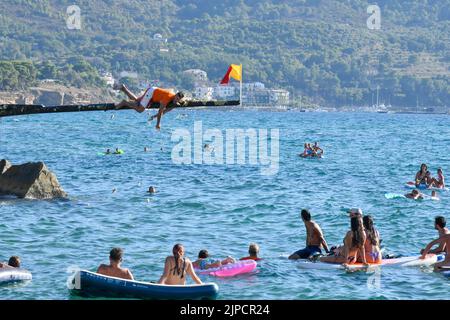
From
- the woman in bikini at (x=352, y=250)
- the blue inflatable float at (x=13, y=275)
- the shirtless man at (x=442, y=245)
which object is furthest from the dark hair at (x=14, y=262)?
the shirtless man at (x=442, y=245)

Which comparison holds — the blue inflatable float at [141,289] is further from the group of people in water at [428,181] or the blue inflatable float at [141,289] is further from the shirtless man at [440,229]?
the group of people in water at [428,181]

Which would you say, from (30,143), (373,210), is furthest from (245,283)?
(30,143)

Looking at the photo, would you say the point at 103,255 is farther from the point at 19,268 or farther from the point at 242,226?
the point at 242,226

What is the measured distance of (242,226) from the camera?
30.8 meters

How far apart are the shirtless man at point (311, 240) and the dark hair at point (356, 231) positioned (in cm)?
114

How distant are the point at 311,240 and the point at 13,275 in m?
7.72

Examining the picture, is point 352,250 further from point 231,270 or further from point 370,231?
point 231,270

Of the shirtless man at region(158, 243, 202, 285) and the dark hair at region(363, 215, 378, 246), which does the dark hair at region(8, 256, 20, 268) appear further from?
the dark hair at region(363, 215, 378, 246)

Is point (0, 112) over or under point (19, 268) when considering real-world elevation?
over

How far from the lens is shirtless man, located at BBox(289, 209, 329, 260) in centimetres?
2391

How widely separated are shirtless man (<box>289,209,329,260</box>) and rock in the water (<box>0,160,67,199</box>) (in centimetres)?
1362

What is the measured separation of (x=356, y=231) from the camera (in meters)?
22.6

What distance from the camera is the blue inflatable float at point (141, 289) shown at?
61.4 ft
